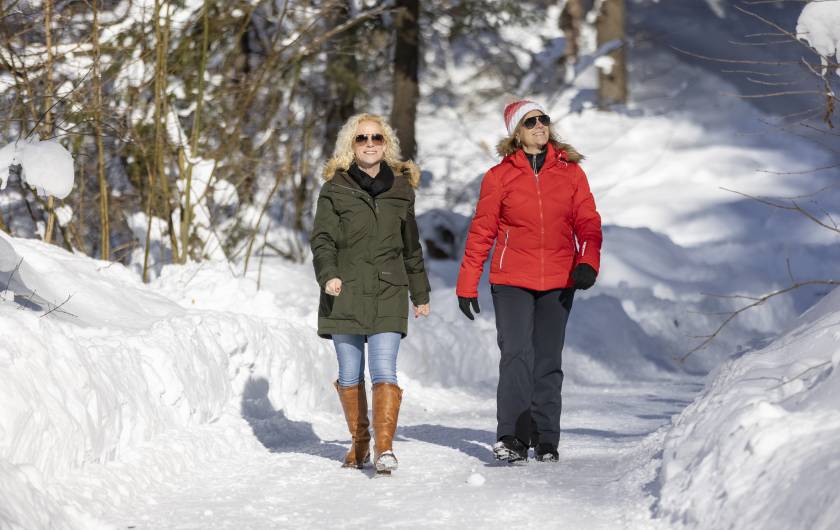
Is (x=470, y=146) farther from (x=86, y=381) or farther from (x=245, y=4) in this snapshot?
(x=86, y=381)

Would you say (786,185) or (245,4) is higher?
(245,4)

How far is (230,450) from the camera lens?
7340mm

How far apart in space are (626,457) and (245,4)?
7.46m

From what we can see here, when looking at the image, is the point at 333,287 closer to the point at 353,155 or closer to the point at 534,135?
the point at 353,155

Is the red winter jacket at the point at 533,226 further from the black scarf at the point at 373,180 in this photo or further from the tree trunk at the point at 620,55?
the tree trunk at the point at 620,55

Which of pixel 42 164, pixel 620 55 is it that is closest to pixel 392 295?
pixel 42 164

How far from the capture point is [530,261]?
21.5ft

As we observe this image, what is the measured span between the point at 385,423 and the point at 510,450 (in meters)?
0.69

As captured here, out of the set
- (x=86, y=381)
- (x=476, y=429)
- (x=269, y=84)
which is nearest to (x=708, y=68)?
(x=269, y=84)

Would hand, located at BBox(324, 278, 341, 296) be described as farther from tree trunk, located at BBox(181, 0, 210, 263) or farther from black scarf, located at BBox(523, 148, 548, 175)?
tree trunk, located at BBox(181, 0, 210, 263)

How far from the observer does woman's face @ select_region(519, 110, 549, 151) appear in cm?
662

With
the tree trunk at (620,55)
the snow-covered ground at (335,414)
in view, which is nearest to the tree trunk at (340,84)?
the snow-covered ground at (335,414)

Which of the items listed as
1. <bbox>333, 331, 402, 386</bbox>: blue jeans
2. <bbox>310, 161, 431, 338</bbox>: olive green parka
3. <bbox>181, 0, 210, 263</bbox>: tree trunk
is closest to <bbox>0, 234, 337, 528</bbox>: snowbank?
<bbox>333, 331, 402, 386</bbox>: blue jeans

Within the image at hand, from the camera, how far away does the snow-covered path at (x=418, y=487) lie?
Answer: 5.31 meters
